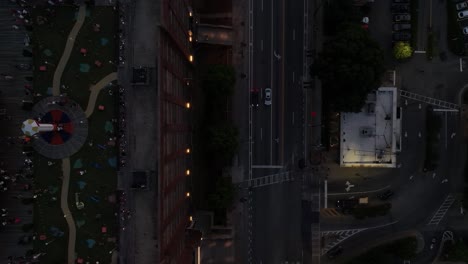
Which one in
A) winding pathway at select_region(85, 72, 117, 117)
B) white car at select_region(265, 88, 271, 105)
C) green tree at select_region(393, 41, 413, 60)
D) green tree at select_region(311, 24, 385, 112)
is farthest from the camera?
white car at select_region(265, 88, 271, 105)

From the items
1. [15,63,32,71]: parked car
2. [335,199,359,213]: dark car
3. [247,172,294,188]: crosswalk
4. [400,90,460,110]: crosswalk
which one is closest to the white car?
[247,172,294,188]: crosswalk

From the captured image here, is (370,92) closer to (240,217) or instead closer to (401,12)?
(401,12)

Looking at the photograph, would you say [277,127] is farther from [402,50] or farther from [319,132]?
[402,50]

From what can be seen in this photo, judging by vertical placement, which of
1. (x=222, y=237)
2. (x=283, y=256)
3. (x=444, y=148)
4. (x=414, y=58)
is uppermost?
(x=414, y=58)

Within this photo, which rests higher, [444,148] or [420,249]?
[444,148]

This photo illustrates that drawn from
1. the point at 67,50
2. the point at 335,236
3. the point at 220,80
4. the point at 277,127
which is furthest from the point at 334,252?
the point at 67,50

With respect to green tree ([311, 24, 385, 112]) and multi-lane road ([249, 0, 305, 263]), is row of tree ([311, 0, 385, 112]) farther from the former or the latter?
multi-lane road ([249, 0, 305, 263])

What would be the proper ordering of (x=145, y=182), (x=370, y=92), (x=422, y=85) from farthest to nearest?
(x=422, y=85)
(x=370, y=92)
(x=145, y=182)

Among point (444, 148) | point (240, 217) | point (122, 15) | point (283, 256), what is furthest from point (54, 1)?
point (444, 148)
